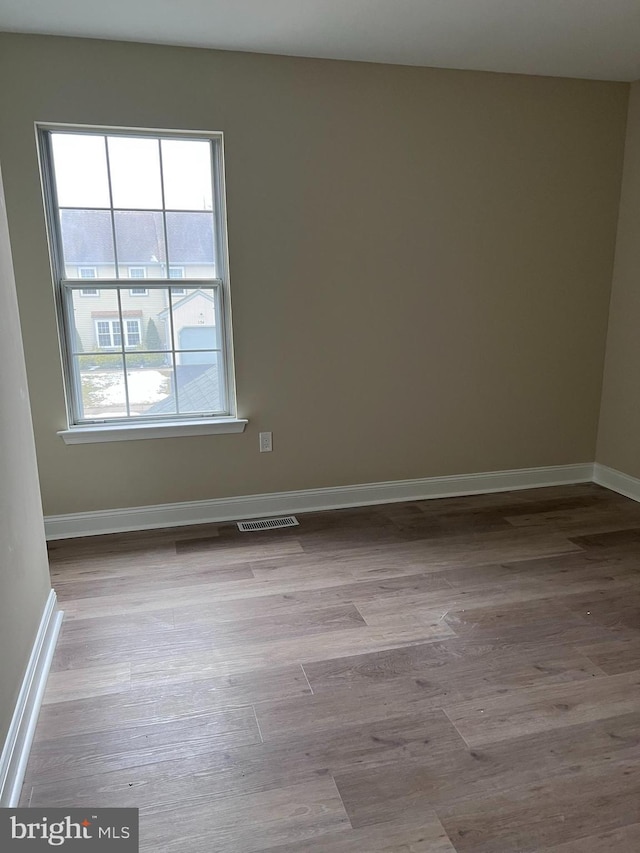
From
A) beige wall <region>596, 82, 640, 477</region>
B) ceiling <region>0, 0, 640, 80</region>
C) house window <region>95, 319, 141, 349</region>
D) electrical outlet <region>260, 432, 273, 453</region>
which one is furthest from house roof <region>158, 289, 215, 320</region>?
beige wall <region>596, 82, 640, 477</region>

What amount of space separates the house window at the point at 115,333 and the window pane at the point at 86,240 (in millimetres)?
259

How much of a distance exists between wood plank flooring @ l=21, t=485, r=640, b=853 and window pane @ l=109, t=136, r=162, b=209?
1.75 meters

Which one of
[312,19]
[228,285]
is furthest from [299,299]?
[312,19]

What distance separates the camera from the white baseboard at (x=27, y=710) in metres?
1.50

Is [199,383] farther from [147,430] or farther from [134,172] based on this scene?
[134,172]

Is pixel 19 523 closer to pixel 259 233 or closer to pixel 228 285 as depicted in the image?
pixel 228 285

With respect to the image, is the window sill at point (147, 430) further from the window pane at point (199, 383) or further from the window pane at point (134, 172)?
the window pane at point (134, 172)

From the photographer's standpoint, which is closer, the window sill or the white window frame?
the white window frame

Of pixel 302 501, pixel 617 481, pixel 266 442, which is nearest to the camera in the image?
pixel 266 442

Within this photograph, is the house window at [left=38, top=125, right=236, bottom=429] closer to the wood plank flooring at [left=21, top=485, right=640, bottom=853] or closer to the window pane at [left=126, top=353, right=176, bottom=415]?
the window pane at [left=126, top=353, right=176, bottom=415]

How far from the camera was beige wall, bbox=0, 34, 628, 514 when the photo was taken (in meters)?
2.83

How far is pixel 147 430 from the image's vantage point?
10.2ft

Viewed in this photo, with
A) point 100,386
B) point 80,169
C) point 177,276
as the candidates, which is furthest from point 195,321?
point 80,169

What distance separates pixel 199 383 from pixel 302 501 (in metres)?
0.92
